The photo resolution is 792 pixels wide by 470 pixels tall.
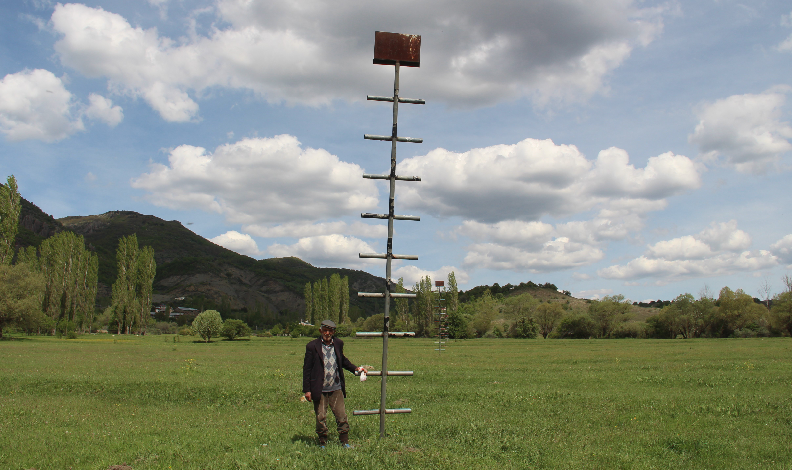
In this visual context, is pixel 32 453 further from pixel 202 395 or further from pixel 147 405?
pixel 202 395

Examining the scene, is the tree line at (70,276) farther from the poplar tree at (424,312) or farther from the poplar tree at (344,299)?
the poplar tree at (424,312)

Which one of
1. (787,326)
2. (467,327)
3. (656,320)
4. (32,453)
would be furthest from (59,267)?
(787,326)

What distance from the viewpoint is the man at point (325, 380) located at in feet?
30.2

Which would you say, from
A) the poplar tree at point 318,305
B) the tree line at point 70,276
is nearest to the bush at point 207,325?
the tree line at point 70,276

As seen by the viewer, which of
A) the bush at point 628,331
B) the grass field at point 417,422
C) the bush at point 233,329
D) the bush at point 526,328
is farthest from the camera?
the bush at point 526,328

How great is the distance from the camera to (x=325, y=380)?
9.38m

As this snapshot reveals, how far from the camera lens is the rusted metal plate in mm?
10148

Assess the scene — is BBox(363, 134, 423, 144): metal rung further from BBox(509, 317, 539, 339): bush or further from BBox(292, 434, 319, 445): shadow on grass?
BBox(509, 317, 539, 339): bush

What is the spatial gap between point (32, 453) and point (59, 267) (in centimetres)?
8974

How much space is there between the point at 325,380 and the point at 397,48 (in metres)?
7.06

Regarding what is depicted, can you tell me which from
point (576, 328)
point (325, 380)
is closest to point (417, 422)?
point (325, 380)

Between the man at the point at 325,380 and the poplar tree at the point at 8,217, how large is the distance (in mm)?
72492

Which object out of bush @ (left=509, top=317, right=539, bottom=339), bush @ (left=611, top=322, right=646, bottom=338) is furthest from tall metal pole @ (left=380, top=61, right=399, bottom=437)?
bush @ (left=611, top=322, right=646, bottom=338)

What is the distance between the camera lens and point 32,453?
9.48 meters
